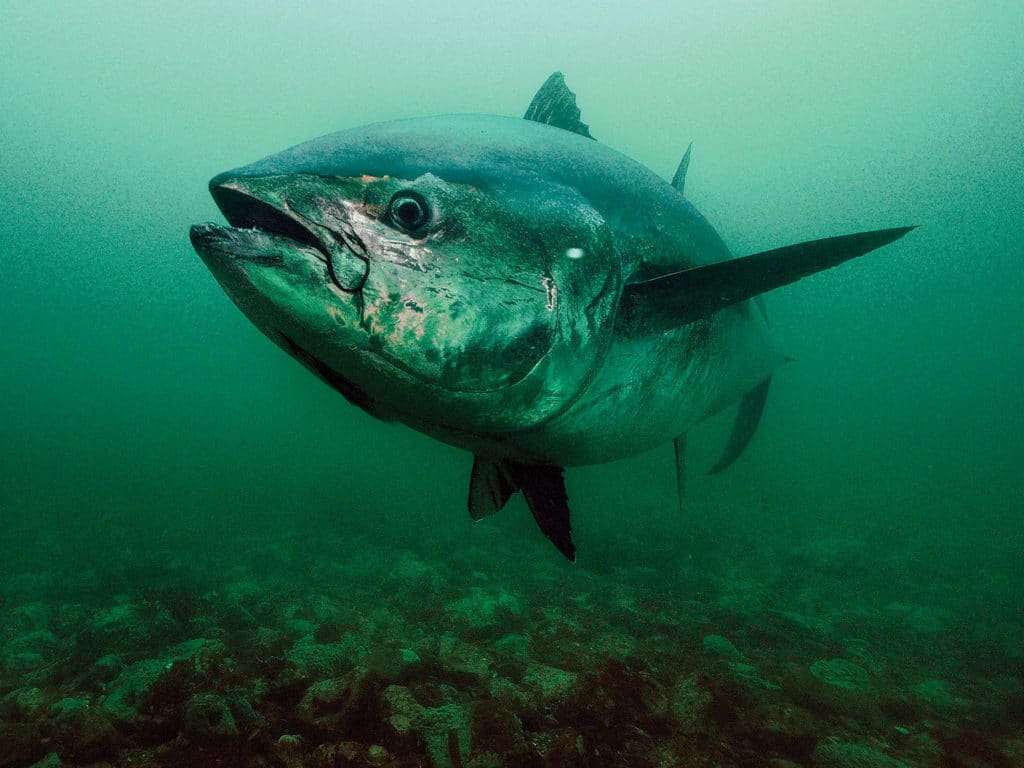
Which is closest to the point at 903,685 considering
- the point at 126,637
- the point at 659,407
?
the point at 659,407

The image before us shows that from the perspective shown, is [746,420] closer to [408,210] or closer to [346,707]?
[346,707]

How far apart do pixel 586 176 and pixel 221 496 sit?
17458 mm

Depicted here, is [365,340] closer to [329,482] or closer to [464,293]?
[464,293]

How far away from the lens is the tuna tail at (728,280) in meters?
1.18

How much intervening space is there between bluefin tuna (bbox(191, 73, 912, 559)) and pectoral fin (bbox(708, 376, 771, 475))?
2.59 metres

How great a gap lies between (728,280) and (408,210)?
0.83 metres

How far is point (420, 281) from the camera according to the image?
1050mm

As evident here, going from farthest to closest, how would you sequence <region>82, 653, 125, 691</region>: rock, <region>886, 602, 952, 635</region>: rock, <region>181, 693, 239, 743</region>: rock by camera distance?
<region>886, 602, 952, 635</region>: rock → <region>82, 653, 125, 691</region>: rock → <region>181, 693, 239, 743</region>: rock

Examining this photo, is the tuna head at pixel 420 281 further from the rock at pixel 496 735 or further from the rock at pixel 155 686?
the rock at pixel 155 686

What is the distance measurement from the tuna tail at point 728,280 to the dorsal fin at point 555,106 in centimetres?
Answer: 117

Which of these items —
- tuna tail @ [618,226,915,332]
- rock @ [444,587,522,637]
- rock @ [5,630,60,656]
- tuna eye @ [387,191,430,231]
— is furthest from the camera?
rock @ [444,587,522,637]

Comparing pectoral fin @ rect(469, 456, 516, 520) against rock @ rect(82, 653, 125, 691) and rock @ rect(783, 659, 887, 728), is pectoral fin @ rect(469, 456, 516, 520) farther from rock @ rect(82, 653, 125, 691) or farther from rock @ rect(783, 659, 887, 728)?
rock @ rect(82, 653, 125, 691)

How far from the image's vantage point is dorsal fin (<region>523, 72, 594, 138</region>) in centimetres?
218

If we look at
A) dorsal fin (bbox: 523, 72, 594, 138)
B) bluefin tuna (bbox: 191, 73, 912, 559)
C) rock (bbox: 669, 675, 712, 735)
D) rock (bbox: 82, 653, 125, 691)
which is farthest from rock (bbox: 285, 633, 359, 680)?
dorsal fin (bbox: 523, 72, 594, 138)
